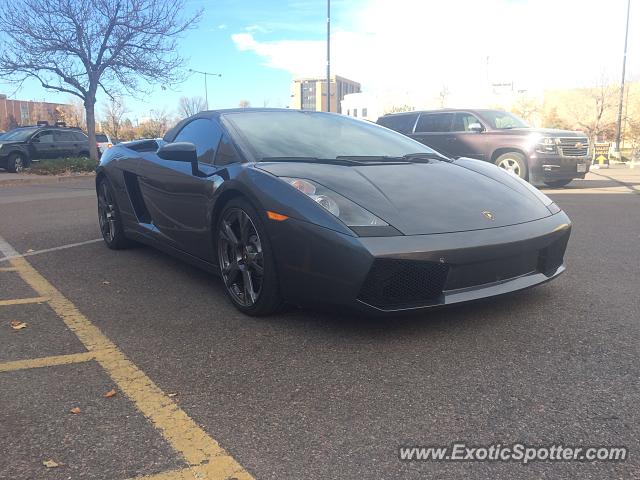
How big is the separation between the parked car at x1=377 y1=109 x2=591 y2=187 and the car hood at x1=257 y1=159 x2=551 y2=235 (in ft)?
23.0

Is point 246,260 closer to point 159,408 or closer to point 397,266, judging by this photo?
point 397,266

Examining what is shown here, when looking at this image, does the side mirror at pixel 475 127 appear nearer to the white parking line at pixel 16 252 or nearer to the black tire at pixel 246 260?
the white parking line at pixel 16 252

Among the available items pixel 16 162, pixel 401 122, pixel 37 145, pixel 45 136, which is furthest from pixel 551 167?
pixel 45 136

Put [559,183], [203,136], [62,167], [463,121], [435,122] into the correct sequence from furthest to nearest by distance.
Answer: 1. [62,167]
2. [559,183]
3. [435,122]
4. [463,121]
5. [203,136]

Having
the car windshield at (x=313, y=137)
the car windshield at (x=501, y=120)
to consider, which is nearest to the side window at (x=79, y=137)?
the car windshield at (x=501, y=120)

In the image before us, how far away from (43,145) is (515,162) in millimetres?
15436

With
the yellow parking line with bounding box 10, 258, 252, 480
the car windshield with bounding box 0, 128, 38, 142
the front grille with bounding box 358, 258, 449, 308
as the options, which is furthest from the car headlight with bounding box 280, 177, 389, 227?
the car windshield with bounding box 0, 128, 38, 142

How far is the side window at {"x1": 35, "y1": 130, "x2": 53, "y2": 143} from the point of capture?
1883cm

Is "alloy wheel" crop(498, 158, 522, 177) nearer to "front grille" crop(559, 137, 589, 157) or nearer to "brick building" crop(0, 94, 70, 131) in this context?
"front grille" crop(559, 137, 589, 157)

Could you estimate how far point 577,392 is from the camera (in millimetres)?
2242

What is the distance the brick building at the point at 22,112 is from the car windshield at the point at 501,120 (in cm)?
8217

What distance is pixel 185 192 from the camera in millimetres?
3809

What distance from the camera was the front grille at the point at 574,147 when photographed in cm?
1077

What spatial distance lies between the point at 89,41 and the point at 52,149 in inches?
168
